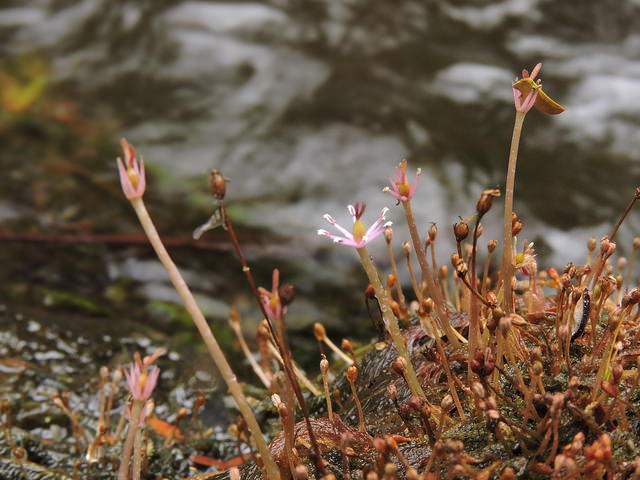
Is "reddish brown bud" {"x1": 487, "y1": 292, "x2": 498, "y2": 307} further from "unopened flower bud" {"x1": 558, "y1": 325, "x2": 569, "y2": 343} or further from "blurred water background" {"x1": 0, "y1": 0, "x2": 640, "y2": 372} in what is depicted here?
"blurred water background" {"x1": 0, "y1": 0, "x2": 640, "y2": 372}

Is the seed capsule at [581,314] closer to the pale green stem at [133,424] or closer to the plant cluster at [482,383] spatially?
the plant cluster at [482,383]

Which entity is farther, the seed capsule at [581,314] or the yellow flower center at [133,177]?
the seed capsule at [581,314]

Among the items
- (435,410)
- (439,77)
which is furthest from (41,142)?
(435,410)

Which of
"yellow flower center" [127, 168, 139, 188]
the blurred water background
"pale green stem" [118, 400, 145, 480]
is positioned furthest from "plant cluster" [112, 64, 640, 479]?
the blurred water background

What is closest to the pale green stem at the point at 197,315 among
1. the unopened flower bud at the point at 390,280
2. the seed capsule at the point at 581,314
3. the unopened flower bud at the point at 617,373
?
the unopened flower bud at the point at 390,280

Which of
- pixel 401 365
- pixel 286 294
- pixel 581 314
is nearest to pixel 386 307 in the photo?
pixel 401 365

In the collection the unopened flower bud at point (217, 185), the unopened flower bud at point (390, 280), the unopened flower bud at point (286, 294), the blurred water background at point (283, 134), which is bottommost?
the unopened flower bud at point (286, 294)

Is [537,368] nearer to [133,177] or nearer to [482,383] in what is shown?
[482,383]
